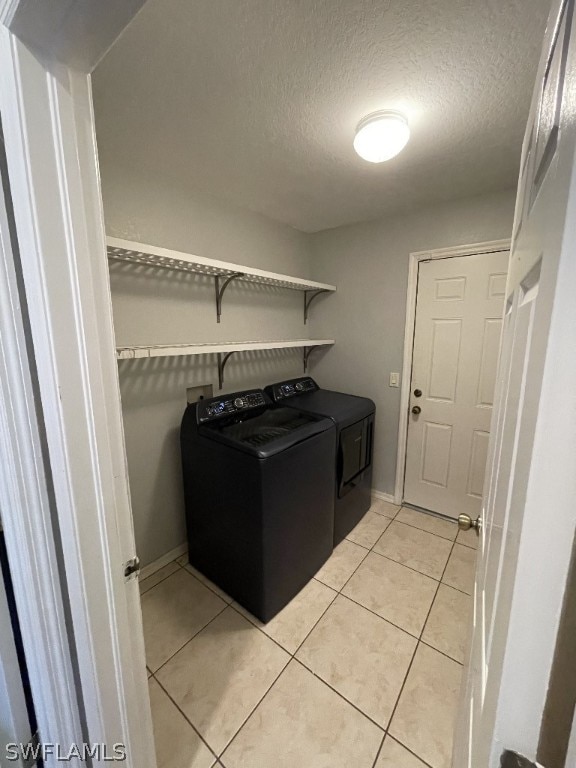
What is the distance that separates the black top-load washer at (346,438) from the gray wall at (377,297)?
0.85ft

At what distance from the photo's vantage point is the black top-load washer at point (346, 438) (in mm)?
1992

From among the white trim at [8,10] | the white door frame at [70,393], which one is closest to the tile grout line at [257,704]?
the white door frame at [70,393]

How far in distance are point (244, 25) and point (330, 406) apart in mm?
1821

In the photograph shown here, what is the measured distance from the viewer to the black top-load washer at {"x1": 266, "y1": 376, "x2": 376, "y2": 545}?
199cm

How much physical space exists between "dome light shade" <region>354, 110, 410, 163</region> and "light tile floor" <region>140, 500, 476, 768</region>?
2236 millimetres

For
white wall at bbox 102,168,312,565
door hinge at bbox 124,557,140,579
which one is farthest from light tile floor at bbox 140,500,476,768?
door hinge at bbox 124,557,140,579

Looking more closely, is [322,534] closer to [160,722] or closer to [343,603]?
[343,603]

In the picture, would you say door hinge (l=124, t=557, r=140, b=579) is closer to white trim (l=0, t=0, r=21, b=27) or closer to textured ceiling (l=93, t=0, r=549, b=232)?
white trim (l=0, t=0, r=21, b=27)

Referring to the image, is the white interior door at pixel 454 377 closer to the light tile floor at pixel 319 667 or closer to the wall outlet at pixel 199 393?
the light tile floor at pixel 319 667

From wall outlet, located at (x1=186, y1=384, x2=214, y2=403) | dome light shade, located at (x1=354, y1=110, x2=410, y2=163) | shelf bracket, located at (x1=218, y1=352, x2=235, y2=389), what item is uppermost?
dome light shade, located at (x1=354, y1=110, x2=410, y2=163)

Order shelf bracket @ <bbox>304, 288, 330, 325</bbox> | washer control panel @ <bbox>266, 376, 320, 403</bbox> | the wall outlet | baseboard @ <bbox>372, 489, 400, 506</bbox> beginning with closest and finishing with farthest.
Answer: the wall outlet → washer control panel @ <bbox>266, 376, 320, 403</bbox> → baseboard @ <bbox>372, 489, 400, 506</bbox> → shelf bracket @ <bbox>304, 288, 330, 325</bbox>

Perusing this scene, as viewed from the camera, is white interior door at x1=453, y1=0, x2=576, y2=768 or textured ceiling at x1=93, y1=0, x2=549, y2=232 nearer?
white interior door at x1=453, y1=0, x2=576, y2=768

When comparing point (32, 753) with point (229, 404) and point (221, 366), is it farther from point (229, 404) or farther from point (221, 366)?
point (221, 366)

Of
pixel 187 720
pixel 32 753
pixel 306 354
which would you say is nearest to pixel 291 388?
pixel 306 354
